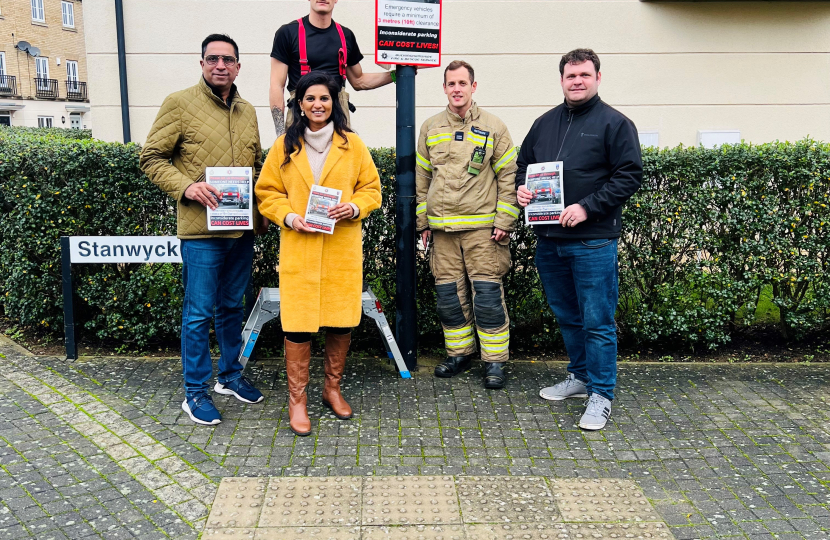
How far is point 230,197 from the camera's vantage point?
13.5 feet

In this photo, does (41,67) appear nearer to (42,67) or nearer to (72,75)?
(42,67)

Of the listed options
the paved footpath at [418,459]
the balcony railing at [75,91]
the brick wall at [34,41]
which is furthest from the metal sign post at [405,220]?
the balcony railing at [75,91]

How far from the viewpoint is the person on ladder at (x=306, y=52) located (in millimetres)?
4500

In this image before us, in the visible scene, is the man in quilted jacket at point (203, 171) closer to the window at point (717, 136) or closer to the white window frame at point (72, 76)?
the window at point (717, 136)

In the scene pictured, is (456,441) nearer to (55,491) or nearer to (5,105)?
(55,491)

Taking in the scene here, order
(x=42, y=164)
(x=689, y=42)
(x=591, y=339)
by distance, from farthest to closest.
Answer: (x=689, y=42) < (x=42, y=164) < (x=591, y=339)

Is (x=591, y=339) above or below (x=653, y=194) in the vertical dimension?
below

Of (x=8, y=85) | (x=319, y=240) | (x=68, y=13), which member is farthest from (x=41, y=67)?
(x=319, y=240)

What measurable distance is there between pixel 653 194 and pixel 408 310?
1989mm

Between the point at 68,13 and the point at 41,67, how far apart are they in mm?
7365

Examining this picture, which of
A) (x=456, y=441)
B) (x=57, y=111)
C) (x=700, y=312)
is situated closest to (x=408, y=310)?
(x=456, y=441)

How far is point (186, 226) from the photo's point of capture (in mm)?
4152

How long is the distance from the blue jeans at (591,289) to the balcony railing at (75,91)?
49106mm

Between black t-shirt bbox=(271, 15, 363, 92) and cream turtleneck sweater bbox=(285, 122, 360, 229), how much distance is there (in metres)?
0.63
